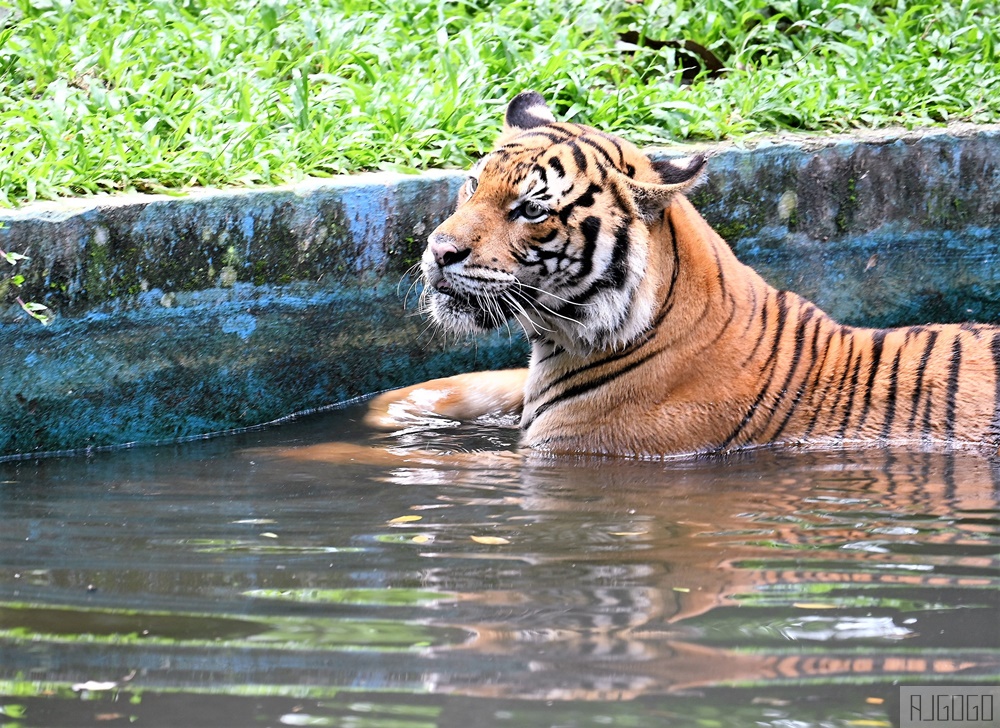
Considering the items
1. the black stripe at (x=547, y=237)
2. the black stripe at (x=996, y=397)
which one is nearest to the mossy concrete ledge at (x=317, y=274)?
the black stripe at (x=547, y=237)

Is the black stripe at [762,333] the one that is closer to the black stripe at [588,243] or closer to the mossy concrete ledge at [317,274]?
the black stripe at [588,243]

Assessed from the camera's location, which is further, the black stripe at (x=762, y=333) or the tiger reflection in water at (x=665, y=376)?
the black stripe at (x=762, y=333)

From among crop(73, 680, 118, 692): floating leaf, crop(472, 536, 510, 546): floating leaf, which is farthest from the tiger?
crop(73, 680, 118, 692): floating leaf

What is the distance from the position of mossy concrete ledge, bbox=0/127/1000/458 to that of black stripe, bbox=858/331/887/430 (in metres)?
1.26

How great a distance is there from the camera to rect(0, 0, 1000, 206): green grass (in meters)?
5.00

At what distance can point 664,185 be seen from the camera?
4129mm

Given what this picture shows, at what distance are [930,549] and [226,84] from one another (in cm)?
393

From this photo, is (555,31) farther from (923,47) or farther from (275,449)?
(275,449)

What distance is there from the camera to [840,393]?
434 centimetres

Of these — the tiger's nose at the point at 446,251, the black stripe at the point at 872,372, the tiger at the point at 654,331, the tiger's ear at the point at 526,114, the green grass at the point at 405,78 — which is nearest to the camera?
the tiger's nose at the point at 446,251

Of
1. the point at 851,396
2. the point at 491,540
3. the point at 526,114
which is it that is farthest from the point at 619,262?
the point at 491,540

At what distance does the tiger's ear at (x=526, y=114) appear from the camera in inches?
183

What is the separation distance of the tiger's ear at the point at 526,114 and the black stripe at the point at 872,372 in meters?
1.45

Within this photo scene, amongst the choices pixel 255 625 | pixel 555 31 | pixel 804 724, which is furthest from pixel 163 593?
pixel 555 31
